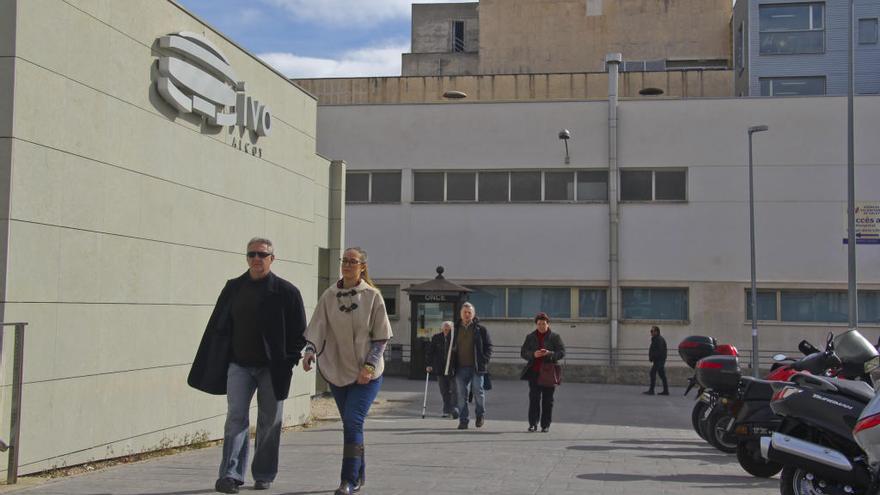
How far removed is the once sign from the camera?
33.1 ft

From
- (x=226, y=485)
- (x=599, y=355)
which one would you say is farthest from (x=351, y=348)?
(x=599, y=355)

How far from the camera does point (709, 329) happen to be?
2941 centimetres

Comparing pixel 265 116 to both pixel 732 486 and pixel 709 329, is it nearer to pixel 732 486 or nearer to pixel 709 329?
pixel 732 486

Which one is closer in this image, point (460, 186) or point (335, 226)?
point (335, 226)

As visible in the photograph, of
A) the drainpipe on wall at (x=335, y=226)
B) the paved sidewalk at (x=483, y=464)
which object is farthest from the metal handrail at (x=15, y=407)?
the drainpipe on wall at (x=335, y=226)

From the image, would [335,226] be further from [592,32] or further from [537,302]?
[592,32]

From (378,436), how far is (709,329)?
19.0 metres

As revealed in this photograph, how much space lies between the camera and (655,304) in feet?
98.1

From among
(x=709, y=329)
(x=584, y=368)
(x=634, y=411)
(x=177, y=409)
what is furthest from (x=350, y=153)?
(x=177, y=409)

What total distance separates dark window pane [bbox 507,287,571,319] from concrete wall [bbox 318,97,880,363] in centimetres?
29

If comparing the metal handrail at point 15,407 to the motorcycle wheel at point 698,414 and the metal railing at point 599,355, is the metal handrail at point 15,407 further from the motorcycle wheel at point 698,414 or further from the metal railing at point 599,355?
the metal railing at point 599,355

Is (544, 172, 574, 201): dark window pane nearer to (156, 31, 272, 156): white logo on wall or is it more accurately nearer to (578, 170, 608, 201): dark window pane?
(578, 170, 608, 201): dark window pane

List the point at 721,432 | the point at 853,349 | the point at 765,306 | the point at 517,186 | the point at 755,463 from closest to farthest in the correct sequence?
the point at 853,349 < the point at 755,463 < the point at 721,432 < the point at 765,306 < the point at 517,186

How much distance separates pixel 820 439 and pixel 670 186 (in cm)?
2375
